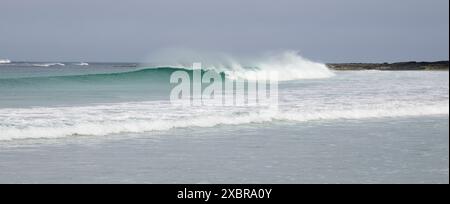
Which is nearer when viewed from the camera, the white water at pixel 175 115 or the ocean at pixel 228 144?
the ocean at pixel 228 144

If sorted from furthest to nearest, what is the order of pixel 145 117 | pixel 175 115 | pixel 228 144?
pixel 175 115, pixel 145 117, pixel 228 144

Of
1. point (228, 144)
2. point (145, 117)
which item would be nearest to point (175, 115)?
point (145, 117)

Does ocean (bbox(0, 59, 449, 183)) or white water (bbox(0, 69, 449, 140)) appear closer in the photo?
ocean (bbox(0, 59, 449, 183))

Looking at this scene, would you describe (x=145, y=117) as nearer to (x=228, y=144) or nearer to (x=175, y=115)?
(x=175, y=115)

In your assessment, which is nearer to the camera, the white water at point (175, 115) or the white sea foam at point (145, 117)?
the white sea foam at point (145, 117)

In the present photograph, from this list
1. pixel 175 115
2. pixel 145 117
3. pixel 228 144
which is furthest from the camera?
pixel 175 115

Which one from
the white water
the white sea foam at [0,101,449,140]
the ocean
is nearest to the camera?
the ocean

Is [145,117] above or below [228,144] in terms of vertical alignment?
above

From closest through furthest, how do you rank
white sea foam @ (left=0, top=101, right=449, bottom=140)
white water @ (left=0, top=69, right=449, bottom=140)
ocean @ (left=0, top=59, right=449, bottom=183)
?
ocean @ (left=0, top=59, right=449, bottom=183), white sea foam @ (left=0, top=101, right=449, bottom=140), white water @ (left=0, top=69, right=449, bottom=140)

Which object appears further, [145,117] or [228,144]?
[145,117]

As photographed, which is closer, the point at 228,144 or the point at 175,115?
the point at 228,144

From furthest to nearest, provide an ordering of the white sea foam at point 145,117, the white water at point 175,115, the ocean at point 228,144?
the white water at point 175,115 → the white sea foam at point 145,117 → the ocean at point 228,144

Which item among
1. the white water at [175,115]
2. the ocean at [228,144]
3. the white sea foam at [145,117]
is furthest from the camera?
the white water at [175,115]

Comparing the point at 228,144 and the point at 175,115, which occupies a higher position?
the point at 175,115
